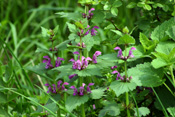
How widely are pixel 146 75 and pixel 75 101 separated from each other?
0.39 meters

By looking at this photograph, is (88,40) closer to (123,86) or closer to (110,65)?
(110,65)

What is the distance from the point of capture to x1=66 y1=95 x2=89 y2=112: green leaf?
4.64 ft

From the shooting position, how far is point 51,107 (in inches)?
59.7

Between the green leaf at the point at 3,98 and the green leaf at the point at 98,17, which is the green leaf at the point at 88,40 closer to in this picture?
the green leaf at the point at 98,17

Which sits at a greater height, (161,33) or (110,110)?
(161,33)

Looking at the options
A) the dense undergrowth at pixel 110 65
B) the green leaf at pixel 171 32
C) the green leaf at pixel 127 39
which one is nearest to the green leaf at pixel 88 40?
the dense undergrowth at pixel 110 65

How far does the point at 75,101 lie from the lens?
145 cm

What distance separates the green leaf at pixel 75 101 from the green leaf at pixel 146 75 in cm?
27

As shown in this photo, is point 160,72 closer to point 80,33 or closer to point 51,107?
point 80,33

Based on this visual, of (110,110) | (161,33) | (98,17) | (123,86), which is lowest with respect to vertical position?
(110,110)

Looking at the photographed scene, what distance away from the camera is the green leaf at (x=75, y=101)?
1.41m

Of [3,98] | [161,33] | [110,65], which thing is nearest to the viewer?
[110,65]

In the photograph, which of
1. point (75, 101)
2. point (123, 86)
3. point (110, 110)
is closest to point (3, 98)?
point (75, 101)

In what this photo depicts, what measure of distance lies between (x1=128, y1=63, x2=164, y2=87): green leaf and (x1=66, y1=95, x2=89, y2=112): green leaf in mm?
269
